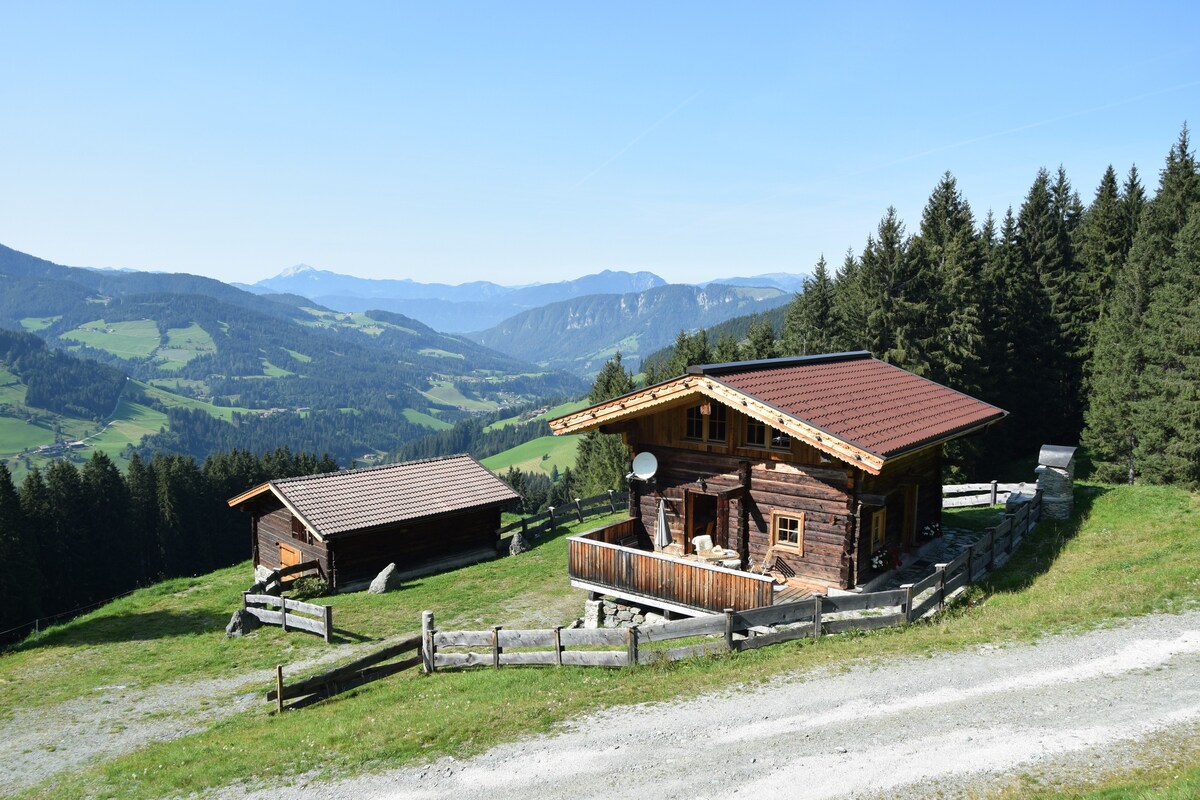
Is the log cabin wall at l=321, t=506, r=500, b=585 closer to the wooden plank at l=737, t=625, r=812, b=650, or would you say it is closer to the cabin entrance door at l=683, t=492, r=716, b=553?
the cabin entrance door at l=683, t=492, r=716, b=553

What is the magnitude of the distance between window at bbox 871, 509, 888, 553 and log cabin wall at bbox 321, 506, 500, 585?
54.6ft

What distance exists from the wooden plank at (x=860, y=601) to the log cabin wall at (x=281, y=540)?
18.7 m

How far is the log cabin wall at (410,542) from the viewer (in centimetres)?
2675

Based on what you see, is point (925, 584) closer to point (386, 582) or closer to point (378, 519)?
point (386, 582)

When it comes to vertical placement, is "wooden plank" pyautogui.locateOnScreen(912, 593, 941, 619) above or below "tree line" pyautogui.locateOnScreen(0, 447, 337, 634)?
above

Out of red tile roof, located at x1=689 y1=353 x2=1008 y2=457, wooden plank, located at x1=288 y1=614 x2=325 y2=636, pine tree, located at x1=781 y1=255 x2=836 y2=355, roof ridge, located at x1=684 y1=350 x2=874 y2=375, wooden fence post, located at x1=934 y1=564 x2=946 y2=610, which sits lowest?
wooden plank, located at x1=288 y1=614 x2=325 y2=636

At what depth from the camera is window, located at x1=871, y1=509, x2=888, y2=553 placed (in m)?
19.1

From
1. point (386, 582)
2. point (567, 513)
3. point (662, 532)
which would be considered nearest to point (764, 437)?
point (662, 532)

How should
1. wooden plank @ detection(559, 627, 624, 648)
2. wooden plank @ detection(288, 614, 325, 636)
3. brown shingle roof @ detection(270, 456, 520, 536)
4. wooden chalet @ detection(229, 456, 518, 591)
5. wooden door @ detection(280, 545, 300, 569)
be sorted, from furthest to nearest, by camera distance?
wooden door @ detection(280, 545, 300, 569)
brown shingle roof @ detection(270, 456, 520, 536)
wooden chalet @ detection(229, 456, 518, 591)
wooden plank @ detection(288, 614, 325, 636)
wooden plank @ detection(559, 627, 624, 648)

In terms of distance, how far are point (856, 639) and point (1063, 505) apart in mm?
14322

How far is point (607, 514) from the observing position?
35.4 metres

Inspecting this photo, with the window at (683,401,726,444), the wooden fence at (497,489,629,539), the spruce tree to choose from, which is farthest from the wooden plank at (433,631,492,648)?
the spruce tree

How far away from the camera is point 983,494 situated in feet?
95.5

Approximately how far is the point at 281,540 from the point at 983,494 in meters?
29.0
